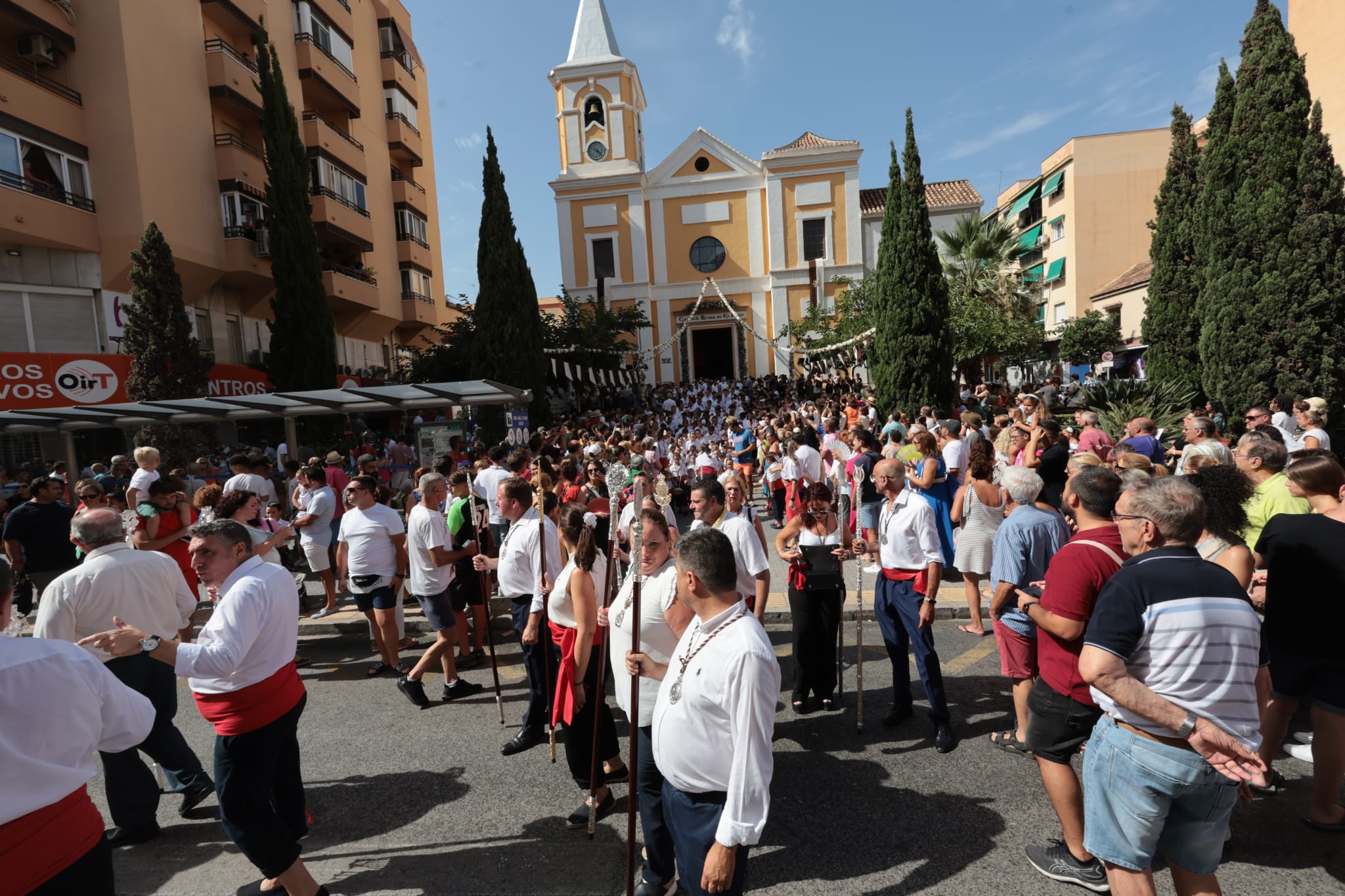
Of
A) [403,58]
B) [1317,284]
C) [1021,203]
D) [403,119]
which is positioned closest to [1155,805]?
[1317,284]

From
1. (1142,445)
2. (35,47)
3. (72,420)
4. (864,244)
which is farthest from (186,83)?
(864,244)

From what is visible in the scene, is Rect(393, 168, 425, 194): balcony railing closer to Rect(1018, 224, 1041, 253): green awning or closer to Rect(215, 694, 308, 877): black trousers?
Rect(1018, 224, 1041, 253): green awning

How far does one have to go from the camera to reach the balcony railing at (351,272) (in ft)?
79.4

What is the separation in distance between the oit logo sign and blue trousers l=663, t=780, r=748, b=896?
63.9ft

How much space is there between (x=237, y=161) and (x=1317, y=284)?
87.8ft

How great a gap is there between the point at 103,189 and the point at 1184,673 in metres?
23.3

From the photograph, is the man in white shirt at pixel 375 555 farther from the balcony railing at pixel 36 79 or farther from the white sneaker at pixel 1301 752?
the balcony railing at pixel 36 79

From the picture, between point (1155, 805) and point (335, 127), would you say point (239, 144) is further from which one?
point (1155, 805)

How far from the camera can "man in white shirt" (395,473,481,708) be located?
550 cm

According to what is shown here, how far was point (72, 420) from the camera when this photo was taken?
12.1 metres

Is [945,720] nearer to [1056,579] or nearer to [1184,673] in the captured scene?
[1056,579]

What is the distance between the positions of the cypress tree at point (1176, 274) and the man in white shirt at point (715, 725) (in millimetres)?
19535

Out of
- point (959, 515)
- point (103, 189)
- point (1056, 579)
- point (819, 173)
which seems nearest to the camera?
point (1056, 579)

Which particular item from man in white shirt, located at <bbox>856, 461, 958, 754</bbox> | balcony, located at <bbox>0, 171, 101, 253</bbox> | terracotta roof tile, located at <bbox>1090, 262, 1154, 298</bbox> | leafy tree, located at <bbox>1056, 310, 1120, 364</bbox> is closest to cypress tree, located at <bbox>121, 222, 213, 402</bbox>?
balcony, located at <bbox>0, 171, 101, 253</bbox>
